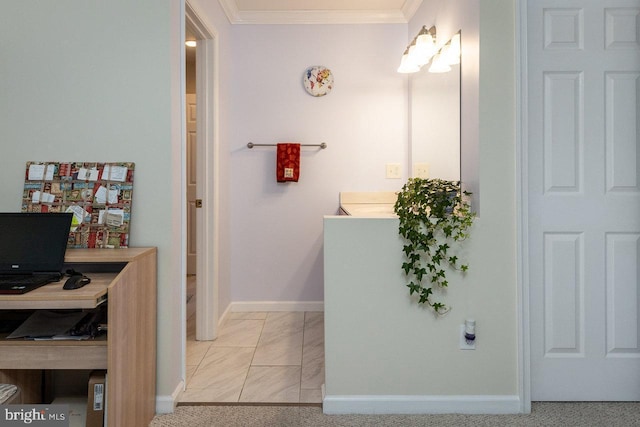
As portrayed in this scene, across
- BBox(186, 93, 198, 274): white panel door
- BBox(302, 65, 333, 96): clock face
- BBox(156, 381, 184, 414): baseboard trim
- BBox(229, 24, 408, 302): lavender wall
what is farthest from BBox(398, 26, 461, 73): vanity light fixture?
BBox(186, 93, 198, 274): white panel door

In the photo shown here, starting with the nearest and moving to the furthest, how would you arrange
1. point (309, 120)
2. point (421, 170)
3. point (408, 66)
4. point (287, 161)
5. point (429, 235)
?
point (429, 235)
point (408, 66)
point (421, 170)
point (287, 161)
point (309, 120)

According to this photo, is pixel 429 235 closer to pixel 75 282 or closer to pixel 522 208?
pixel 522 208

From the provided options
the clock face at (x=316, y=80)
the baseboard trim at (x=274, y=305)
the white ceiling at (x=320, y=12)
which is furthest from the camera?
the baseboard trim at (x=274, y=305)

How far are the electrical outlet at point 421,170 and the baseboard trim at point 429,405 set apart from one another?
1.49 m

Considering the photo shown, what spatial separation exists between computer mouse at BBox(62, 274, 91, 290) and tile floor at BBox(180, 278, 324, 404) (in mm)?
822

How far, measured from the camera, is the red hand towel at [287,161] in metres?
3.48

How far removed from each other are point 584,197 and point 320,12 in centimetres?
241

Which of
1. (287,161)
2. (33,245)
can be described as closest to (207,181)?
(287,161)

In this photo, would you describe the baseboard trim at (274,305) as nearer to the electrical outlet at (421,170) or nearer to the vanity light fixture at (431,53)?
the electrical outlet at (421,170)

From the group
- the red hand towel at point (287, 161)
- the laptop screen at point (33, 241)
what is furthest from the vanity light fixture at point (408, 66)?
the laptop screen at point (33, 241)

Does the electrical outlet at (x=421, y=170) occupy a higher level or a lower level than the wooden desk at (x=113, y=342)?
higher

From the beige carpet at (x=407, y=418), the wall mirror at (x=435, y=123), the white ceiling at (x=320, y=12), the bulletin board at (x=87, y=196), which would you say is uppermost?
the white ceiling at (x=320, y=12)

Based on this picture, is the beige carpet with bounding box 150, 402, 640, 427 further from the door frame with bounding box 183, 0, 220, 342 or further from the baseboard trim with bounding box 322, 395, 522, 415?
the door frame with bounding box 183, 0, 220, 342

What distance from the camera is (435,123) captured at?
9.07 ft
